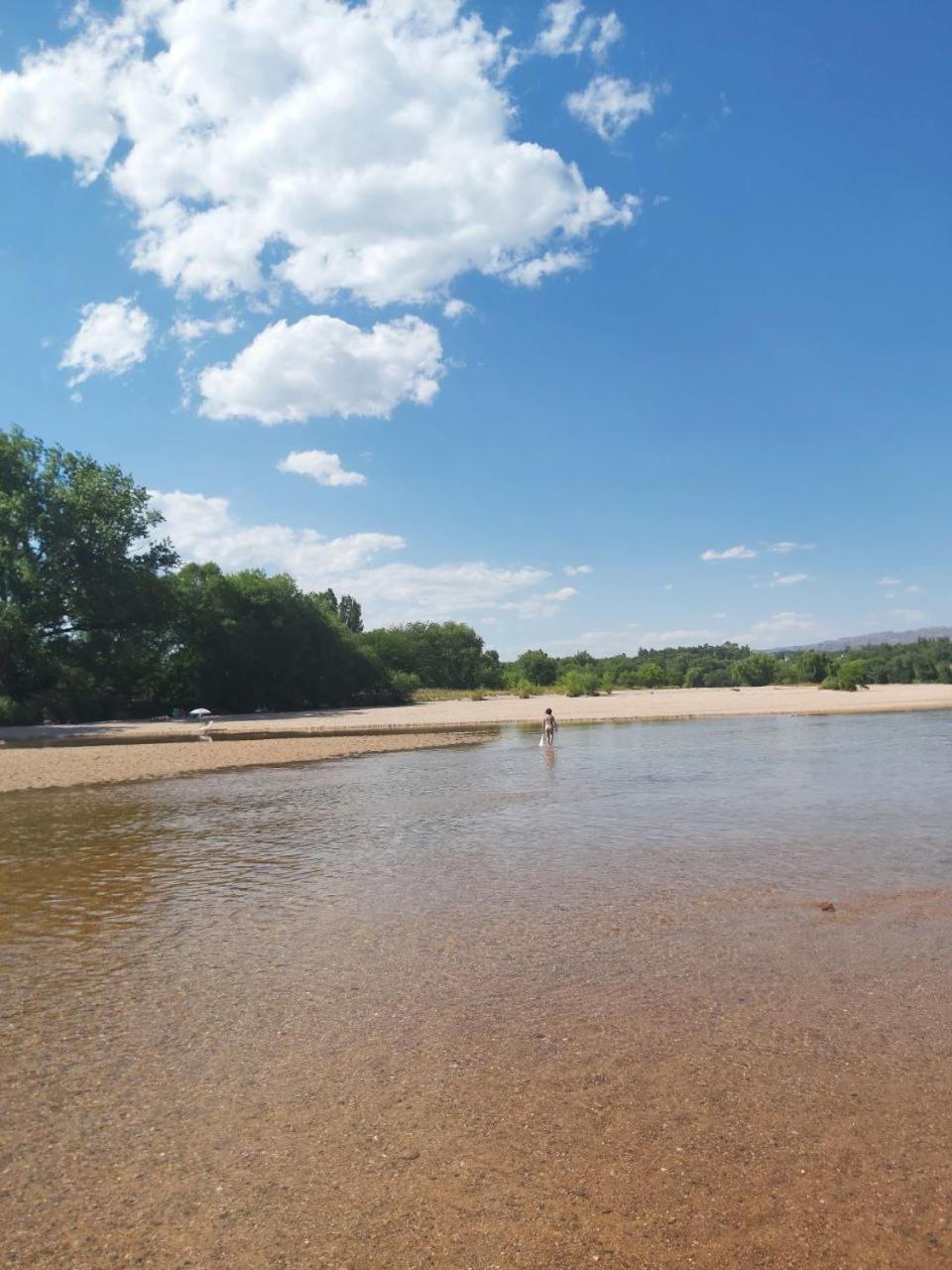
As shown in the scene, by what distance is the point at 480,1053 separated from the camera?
6355 millimetres

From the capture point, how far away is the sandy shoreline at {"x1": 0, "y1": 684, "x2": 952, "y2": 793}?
30.0 meters

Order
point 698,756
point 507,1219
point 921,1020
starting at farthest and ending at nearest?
point 698,756
point 921,1020
point 507,1219

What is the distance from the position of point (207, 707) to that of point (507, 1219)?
214 ft

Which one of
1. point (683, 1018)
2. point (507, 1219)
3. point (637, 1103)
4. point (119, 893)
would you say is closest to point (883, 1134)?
point (637, 1103)

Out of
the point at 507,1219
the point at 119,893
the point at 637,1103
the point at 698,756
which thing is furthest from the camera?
the point at 698,756

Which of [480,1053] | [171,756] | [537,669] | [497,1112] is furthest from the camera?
[537,669]

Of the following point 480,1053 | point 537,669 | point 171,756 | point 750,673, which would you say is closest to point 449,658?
point 537,669

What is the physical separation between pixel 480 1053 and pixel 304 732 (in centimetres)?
4451

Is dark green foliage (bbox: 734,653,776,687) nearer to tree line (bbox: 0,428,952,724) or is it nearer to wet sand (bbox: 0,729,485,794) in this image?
tree line (bbox: 0,428,952,724)

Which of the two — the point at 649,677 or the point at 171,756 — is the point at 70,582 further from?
the point at 649,677

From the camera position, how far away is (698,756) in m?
32.1

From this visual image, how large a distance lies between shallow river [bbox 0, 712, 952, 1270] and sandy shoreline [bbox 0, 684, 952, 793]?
51.9ft

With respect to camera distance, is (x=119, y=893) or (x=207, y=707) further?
(x=207, y=707)

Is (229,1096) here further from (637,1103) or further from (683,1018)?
(683,1018)
